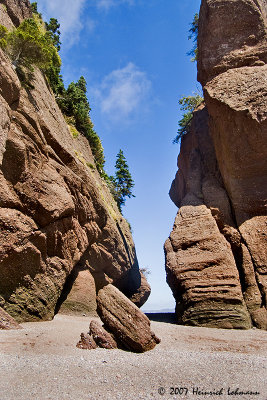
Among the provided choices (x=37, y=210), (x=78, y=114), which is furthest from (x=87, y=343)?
(x=78, y=114)

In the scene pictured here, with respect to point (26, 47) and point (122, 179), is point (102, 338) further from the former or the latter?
point (122, 179)

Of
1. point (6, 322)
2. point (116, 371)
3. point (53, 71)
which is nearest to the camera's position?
point (116, 371)

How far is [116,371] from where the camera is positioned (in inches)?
230

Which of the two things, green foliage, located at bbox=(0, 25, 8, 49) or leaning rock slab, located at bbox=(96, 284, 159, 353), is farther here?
Answer: green foliage, located at bbox=(0, 25, 8, 49)

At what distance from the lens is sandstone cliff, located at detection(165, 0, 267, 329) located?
45.1 ft

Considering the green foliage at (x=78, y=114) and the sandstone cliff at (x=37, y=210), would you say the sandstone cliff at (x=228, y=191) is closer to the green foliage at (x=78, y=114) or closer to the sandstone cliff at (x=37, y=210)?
the sandstone cliff at (x=37, y=210)

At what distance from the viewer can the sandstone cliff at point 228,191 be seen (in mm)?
13742

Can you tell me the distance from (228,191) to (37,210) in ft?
40.6

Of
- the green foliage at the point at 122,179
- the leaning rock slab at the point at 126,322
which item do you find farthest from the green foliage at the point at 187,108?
the leaning rock slab at the point at 126,322

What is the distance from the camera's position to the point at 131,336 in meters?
7.86

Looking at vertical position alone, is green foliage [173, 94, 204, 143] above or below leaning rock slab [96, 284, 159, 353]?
above

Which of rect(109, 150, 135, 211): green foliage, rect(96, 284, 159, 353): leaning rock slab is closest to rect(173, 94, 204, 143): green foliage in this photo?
rect(109, 150, 135, 211): green foliage

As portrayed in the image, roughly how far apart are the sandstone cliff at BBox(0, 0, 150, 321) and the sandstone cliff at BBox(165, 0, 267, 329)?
5.53 metres

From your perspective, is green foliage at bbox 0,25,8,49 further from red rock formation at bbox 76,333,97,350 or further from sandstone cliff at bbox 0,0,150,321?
red rock formation at bbox 76,333,97,350
